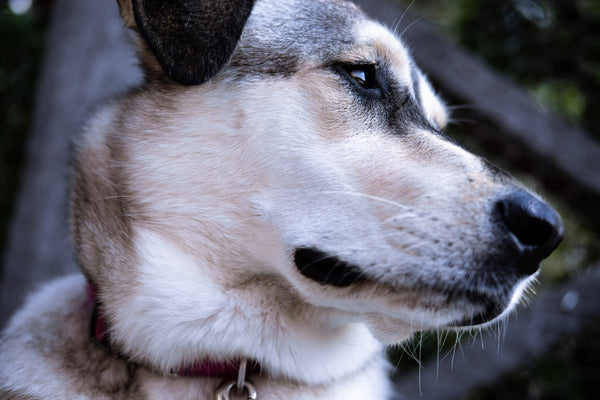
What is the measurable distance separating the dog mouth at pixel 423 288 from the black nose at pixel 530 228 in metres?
0.09

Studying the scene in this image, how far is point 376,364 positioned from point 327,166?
40.5 inches

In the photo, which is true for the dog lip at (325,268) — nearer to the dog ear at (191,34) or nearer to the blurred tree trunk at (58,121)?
the dog ear at (191,34)

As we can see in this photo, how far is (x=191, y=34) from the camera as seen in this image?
1.68 m

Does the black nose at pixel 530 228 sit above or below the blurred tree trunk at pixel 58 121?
above

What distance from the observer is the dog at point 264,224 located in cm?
149

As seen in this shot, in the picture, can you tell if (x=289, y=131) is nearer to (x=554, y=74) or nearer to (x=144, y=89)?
(x=144, y=89)

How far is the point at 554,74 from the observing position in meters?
3.63

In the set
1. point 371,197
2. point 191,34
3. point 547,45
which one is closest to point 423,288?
point 371,197

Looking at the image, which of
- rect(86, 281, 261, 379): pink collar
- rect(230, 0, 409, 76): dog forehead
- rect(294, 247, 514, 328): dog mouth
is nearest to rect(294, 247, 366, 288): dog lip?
rect(294, 247, 514, 328): dog mouth

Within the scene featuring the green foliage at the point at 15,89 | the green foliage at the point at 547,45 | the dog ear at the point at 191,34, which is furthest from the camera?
the green foliage at the point at 15,89

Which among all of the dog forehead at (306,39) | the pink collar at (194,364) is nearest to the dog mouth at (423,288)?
the pink collar at (194,364)

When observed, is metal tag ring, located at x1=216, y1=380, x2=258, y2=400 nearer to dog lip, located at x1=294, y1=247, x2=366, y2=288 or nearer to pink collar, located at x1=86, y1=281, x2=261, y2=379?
pink collar, located at x1=86, y1=281, x2=261, y2=379

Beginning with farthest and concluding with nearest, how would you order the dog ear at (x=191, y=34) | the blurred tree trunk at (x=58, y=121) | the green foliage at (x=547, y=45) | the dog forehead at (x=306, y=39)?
the green foliage at (x=547, y=45)
the blurred tree trunk at (x=58, y=121)
the dog forehead at (x=306, y=39)
the dog ear at (x=191, y=34)

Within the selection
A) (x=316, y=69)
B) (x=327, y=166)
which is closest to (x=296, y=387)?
(x=327, y=166)
